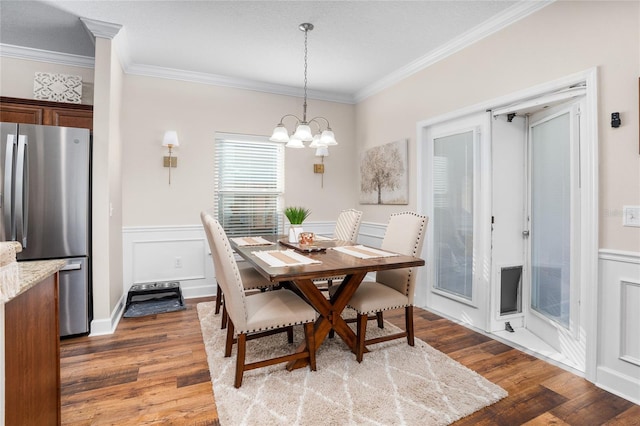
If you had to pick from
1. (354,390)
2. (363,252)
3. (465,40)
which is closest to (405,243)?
(363,252)

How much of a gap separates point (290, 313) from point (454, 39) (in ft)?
9.39

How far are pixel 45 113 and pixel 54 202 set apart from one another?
87cm

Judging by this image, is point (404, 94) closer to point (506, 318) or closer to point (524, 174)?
point (524, 174)

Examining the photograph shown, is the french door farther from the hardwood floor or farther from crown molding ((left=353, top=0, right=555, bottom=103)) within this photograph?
crown molding ((left=353, top=0, right=555, bottom=103))

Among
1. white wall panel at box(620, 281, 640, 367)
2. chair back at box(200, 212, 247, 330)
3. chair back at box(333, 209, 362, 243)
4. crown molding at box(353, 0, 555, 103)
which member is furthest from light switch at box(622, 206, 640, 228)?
chair back at box(200, 212, 247, 330)

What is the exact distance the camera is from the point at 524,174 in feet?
9.73

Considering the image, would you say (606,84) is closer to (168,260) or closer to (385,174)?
(385,174)

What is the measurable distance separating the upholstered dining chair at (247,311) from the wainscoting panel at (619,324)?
1.82 m

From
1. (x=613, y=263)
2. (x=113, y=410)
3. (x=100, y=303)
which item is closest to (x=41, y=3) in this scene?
(x=100, y=303)

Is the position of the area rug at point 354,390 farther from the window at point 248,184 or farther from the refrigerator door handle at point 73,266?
the window at point 248,184

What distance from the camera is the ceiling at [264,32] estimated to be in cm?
258

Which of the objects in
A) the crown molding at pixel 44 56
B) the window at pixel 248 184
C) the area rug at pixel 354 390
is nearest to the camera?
the area rug at pixel 354 390

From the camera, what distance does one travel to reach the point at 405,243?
2617mm

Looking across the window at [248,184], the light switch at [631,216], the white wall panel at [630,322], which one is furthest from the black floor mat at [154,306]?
the light switch at [631,216]
